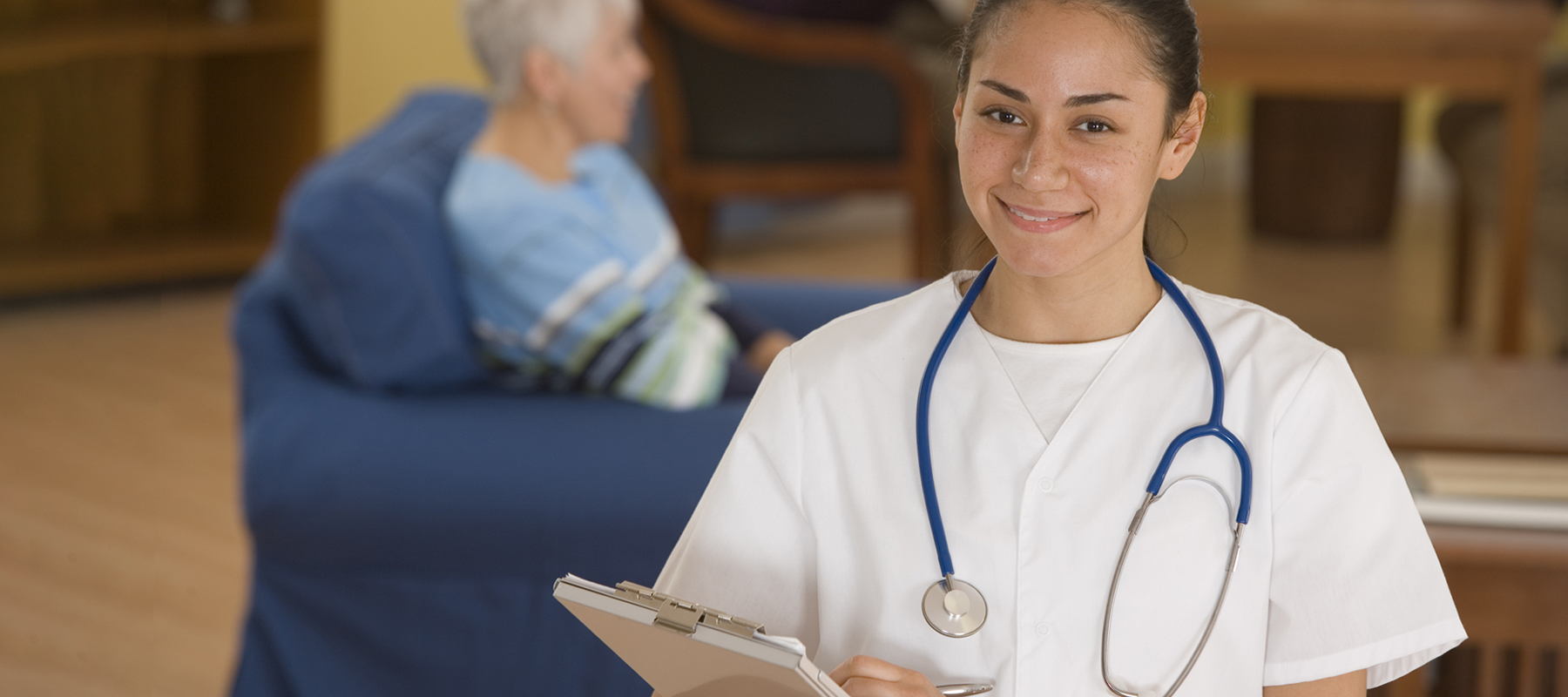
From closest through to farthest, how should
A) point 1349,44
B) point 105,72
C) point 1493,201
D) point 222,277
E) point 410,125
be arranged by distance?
point 410,125, point 1349,44, point 1493,201, point 105,72, point 222,277

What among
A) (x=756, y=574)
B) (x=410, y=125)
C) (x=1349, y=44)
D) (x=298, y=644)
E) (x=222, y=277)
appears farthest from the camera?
(x=222, y=277)

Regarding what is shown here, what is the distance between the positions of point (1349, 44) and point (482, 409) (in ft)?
→ 6.46

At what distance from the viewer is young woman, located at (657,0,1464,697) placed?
37.3 inches

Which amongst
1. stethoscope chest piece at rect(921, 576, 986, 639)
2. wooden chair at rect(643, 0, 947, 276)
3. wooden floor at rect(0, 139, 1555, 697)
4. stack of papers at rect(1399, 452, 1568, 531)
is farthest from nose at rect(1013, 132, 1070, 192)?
wooden chair at rect(643, 0, 947, 276)

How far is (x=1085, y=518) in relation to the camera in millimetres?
988

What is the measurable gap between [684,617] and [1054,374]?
0.97 feet

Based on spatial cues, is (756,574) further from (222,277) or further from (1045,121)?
(222,277)

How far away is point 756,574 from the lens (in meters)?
1.06

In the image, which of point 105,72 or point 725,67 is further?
point 105,72

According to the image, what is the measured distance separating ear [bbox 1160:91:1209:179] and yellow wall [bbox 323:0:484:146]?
3.90 m

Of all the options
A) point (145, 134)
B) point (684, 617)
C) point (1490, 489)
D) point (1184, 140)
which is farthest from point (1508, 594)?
point (145, 134)

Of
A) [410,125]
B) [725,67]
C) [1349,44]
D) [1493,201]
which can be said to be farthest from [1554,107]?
[410,125]

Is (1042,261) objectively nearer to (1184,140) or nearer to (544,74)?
(1184,140)

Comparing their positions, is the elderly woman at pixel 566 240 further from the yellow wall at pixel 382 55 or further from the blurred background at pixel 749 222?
the yellow wall at pixel 382 55
